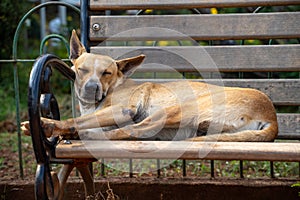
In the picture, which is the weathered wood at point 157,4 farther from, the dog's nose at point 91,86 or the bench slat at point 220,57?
the dog's nose at point 91,86

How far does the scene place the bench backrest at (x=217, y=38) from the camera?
3.13m

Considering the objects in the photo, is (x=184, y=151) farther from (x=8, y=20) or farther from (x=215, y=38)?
(x=8, y=20)

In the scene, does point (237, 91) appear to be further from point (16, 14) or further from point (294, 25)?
point (16, 14)

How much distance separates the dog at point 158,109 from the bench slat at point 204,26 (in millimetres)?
387

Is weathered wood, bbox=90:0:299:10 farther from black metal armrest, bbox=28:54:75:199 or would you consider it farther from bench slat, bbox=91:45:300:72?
black metal armrest, bbox=28:54:75:199

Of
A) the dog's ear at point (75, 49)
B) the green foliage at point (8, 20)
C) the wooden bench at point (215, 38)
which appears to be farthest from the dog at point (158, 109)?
the green foliage at point (8, 20)

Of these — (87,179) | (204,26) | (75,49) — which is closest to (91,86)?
(75,49)

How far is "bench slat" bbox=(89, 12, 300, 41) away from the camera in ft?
10.4

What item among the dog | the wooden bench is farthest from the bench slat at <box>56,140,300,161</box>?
the wooden bench

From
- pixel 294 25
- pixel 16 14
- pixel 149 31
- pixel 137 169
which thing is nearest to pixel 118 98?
pixel 149 31

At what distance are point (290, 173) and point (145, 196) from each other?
1588mm

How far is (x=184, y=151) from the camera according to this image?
2.11 m

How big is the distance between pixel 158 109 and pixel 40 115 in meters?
0.79

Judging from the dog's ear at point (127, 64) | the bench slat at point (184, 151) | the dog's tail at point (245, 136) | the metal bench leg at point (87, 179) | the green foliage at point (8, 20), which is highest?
the green foliage at point (8, 20)
